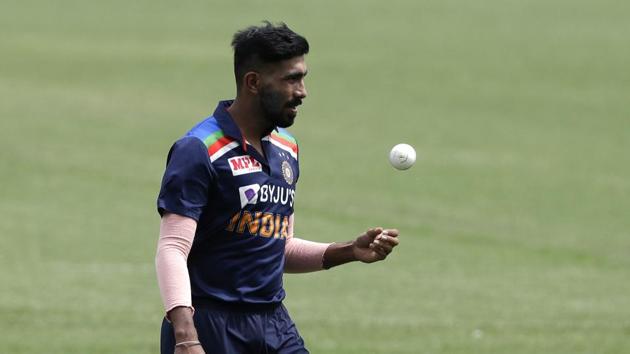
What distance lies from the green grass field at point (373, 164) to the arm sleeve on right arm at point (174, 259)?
721 centimetres

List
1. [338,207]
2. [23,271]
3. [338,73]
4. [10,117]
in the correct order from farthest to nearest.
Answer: [338,73] → [10,117] → [338,207] → [23,271]

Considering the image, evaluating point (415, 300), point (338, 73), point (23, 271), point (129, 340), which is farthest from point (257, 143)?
point (338, 73)

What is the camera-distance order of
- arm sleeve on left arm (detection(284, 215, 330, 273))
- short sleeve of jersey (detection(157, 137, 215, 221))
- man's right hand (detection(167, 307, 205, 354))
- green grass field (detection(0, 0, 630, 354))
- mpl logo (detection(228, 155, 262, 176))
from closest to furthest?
man's right hand (detection(167, 307, 205, 354))
short sleeve of jersey (detection(157, 137, 215, 221))
mpl logo (detection(228, 155, 262, 176))
arm sleeve on left arm (detection(284, 215, 330, 273))
green grass field (detection(0, 0, 630, 354))

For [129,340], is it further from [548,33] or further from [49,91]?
[548,33]

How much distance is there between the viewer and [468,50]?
4328cm

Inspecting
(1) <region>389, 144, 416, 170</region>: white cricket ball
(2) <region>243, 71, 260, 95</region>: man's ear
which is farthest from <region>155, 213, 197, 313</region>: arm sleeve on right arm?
(1) <region>389, 144, 416, 170</region>: white cricket ball

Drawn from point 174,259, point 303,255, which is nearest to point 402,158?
point 303,255

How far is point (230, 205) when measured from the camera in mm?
6887

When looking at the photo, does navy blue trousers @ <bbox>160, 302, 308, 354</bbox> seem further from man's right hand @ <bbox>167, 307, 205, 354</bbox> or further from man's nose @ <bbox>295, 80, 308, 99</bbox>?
man's nose @ <bbox>295, 80, 308, 99</bbox>

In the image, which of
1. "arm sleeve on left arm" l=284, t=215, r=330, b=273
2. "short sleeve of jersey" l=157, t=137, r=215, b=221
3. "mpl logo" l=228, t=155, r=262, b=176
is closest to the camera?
"short sleeve of jersey" l=157, t=137, r=215, b=221

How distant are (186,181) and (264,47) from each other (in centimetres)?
77

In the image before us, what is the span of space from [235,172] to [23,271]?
39.7ft

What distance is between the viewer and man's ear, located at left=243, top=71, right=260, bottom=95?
6.95 m

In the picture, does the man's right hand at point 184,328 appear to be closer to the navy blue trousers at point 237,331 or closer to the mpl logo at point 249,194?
the navy blue trousers at point 237,331
